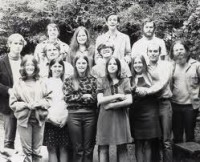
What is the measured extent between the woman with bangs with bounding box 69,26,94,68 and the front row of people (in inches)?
22.4

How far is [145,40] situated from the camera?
6434mm

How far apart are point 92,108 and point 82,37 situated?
1.38 m

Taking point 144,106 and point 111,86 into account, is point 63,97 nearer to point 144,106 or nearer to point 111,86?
point 111,86

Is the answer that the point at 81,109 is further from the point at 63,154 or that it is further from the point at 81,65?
the point at 63,154

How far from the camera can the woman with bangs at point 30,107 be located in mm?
5133

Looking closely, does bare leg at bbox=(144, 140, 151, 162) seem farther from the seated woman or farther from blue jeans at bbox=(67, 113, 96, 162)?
blue jeans at bbox=(67, 113, 96, 162)

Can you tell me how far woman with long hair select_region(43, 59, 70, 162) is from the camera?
17.4ft

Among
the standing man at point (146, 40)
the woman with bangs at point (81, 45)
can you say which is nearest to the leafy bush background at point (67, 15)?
the standing man at point (146, 40)

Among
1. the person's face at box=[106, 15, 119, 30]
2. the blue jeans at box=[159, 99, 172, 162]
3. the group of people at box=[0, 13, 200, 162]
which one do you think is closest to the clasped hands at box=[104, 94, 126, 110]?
Answer: the group of people at box=[0, 13, 200, 162]

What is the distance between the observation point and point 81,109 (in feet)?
17.3

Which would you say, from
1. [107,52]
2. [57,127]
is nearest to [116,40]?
[107,52]

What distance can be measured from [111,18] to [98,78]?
1.53m

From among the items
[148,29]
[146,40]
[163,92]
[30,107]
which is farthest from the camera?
[146,40]

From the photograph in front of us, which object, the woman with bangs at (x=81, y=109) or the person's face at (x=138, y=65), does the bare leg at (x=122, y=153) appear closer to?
the woman with bangs at (x=81, y=109)
